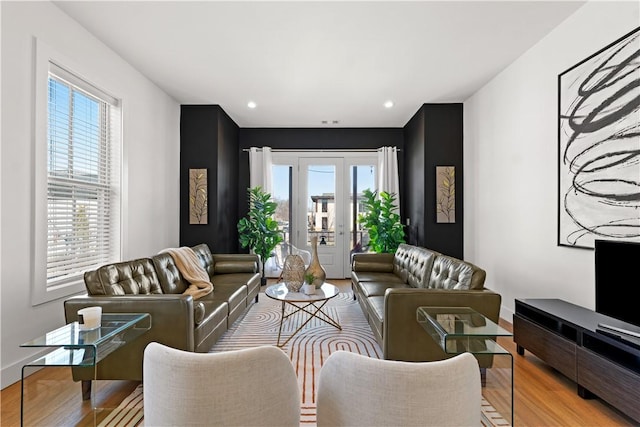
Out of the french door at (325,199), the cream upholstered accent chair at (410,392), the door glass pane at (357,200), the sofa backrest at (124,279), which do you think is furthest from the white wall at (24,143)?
the door glass pane at (357,200)

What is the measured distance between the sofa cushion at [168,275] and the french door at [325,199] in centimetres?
297

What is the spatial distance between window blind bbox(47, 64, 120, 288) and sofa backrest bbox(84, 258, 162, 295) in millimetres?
671

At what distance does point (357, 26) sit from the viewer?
2854mm

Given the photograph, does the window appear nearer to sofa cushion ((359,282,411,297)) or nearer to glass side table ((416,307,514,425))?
sofa cushion ((359,282,411,297))

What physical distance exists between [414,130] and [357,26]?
2869mm

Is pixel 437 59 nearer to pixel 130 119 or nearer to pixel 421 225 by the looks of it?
pixel 421 225

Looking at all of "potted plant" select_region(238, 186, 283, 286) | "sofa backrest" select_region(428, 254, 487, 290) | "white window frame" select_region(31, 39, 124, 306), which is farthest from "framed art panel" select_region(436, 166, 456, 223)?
"white window frame" select_region(31, 39, 124, 306)

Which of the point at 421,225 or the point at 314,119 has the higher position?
the point at 314,119

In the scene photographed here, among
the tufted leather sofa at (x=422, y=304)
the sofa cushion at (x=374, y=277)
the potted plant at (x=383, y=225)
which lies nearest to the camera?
the tufted leather sofa at (x=422, y=304)

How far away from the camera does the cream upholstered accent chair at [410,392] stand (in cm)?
95

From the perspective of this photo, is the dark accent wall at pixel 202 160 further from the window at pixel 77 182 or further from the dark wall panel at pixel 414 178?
the dark wall panel at pixel 414 178

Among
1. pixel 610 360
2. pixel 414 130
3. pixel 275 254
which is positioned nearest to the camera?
pixel 610 360

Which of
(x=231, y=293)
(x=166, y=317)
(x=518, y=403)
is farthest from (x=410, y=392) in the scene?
(x=231, y=293)

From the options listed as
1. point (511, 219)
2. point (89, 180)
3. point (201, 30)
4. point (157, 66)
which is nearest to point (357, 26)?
point (201, 30)
